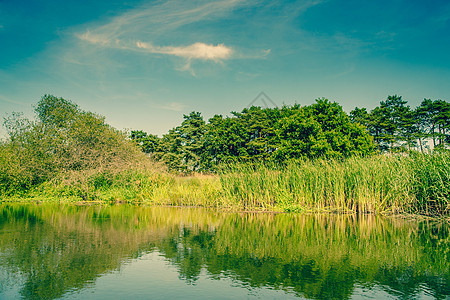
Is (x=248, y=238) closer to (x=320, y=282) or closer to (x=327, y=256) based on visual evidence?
(x=327, y=256)

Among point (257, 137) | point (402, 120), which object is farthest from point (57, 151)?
point (402, 120)

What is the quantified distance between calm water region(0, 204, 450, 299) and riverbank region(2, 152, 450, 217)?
2079 mm

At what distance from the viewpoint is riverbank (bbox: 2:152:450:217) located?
41.0ft

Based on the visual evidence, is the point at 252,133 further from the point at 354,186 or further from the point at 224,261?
the point at 224,261

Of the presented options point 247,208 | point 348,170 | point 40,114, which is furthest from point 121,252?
point 40,114

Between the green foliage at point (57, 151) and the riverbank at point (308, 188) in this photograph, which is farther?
the green foliage at point (57, 151)

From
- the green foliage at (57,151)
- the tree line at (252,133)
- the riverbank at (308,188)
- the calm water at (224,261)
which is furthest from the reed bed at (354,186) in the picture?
the tree line at (252,133)

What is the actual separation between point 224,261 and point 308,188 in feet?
29.4

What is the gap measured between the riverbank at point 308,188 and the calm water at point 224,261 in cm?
208

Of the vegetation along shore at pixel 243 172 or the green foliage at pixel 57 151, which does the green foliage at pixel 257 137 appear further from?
the green foliage at pixel 57 151

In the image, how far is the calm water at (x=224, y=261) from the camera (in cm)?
478

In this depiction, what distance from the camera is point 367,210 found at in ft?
44.5

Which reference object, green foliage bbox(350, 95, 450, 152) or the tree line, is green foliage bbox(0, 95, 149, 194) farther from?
green foliage bbox(350, 95, 450, 152)

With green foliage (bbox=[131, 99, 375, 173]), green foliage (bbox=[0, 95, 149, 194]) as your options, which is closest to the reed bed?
green foliage (bbox=[0, 95, 149, 194])
